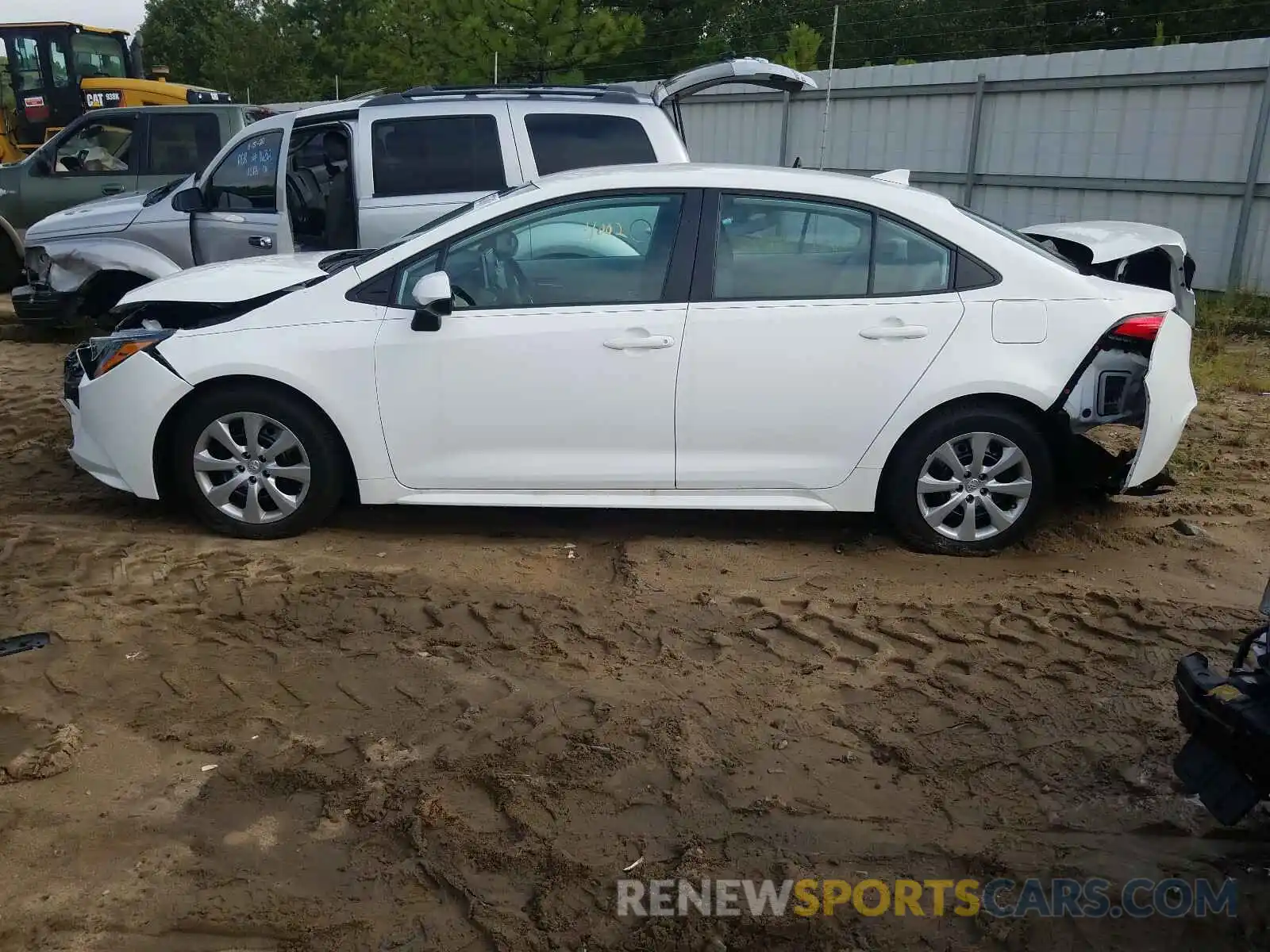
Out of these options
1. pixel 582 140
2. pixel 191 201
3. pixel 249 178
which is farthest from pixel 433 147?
pixel 191 201

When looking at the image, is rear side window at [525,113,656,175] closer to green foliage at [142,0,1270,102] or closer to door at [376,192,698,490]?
door at [376,192,698,490]

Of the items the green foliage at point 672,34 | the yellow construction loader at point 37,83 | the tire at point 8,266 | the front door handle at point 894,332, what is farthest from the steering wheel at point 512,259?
the green foliage at point 672,34

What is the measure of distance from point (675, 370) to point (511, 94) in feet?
11.5

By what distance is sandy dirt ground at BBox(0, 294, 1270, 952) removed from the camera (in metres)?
2.95

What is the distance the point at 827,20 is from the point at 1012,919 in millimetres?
26418

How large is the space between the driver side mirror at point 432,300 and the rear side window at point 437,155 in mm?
2723

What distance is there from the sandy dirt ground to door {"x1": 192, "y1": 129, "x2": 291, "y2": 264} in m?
3.01

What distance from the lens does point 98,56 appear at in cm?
1845

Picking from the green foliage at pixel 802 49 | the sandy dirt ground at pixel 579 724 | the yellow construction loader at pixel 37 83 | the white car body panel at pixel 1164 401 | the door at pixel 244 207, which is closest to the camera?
the sandy dirt ground at pixel 579 724

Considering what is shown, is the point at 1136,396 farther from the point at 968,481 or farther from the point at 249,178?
the point at 249,178

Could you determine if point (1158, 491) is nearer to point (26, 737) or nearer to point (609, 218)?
point (609, 218)

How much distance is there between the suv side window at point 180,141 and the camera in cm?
1112

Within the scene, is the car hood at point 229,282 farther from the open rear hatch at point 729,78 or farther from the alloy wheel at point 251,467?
the open rear hatch at point 729,78

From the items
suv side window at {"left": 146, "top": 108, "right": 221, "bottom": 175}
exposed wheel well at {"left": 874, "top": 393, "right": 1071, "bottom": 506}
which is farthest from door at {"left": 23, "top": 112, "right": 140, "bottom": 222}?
exposed wheel well at {"left": 874, "top": 393, "right": 1071, "bottom": 506}
